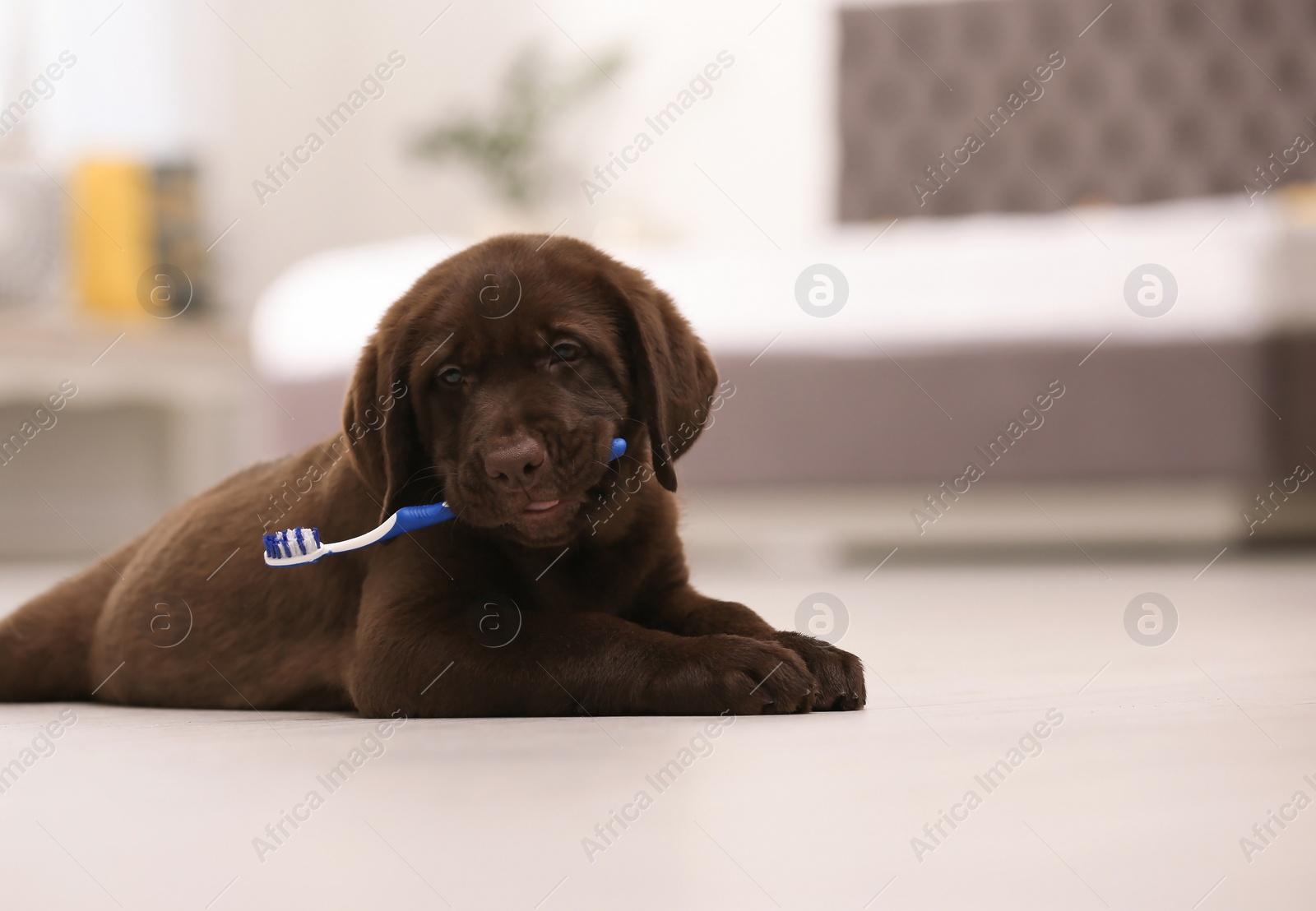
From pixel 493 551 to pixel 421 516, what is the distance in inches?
4.7

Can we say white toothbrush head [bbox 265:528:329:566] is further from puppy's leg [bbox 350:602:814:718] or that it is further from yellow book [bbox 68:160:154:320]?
yellow book [bbox 68:160:154:320]

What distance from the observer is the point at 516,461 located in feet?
5.48

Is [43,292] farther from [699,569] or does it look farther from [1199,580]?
[1199,580]

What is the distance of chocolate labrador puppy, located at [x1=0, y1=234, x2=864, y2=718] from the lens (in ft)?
5.77

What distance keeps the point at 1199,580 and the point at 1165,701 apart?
258 cm

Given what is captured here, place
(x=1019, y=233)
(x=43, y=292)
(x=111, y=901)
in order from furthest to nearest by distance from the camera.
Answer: (x=43, y=292) < (x=1019, y=233) < (x=111, y=901)

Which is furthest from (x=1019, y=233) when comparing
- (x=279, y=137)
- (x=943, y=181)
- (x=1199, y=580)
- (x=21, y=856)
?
(x=279, y=137)

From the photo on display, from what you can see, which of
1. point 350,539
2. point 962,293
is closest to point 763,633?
point 350,539

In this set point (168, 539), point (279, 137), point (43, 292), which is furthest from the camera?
point (279, 137)

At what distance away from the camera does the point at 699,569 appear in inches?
226

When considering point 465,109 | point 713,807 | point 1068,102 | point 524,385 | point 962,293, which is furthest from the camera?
point 465,109

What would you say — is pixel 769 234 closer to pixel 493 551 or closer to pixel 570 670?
pixel 493 551

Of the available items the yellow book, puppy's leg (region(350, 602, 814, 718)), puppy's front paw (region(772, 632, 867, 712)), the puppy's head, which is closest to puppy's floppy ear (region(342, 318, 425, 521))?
the puppy's head

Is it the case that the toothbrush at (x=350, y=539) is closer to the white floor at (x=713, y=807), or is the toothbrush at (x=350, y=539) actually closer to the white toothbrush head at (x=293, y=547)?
the white toothbrush head at (x=293, y=547)
